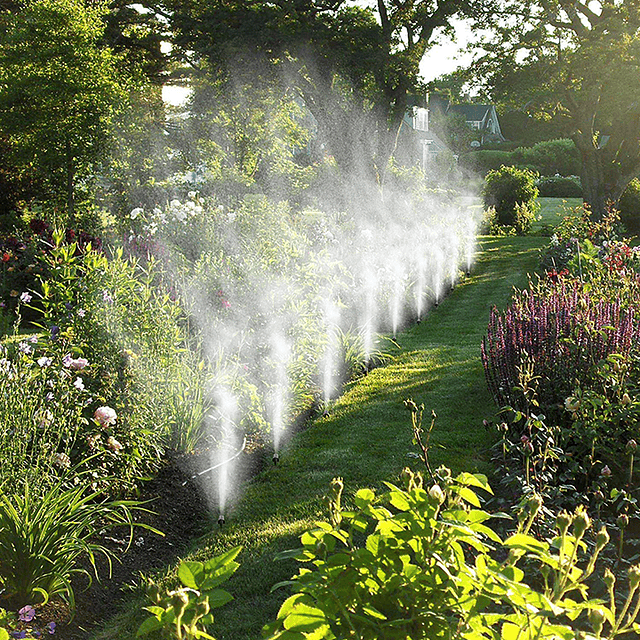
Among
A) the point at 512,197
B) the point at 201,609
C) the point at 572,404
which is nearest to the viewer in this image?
the point at 201,609

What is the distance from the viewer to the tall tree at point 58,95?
35.6 ft

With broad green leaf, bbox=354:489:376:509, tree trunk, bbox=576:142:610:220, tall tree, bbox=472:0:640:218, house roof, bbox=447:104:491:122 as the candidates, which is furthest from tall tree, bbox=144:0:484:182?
house roof, bbox=447:104:491:122

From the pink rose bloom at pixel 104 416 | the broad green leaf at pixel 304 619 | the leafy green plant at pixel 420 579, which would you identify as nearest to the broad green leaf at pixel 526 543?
the leafy green plant at pixel 420 579

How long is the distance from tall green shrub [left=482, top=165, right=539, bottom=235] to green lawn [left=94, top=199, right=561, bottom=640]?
35.6ft

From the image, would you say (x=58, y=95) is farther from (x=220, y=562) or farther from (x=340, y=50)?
(x=220, y=562)

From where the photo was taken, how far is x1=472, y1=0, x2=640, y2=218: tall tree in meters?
14.4

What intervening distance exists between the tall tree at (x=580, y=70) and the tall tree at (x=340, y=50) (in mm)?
1542

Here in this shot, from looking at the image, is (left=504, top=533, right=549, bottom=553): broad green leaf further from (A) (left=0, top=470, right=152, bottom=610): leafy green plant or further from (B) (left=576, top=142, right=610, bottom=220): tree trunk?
(B) (left=576, top=142, right=610, bottom=220): tree trunk

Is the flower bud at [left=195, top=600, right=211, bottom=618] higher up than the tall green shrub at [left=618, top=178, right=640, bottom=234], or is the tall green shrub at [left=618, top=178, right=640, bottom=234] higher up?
the tall green shrub at [left=618, top=178, right=640, bottom=234]

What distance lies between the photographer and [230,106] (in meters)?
17.6

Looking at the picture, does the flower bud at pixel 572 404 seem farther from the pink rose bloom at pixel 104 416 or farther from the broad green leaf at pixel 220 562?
the broad green leaf at pixel 220 562

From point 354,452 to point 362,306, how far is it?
10.8 feet

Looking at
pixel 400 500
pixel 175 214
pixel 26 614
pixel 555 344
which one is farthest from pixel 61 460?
pixel 175 214

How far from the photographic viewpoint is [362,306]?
7.20 m
